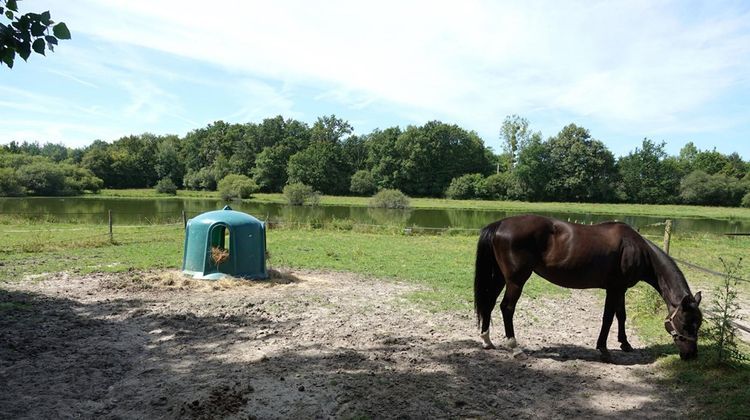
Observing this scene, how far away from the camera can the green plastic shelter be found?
997 cm

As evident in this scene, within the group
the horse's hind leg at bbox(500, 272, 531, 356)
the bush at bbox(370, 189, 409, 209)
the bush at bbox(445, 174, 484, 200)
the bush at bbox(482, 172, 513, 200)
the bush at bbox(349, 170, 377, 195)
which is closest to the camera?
the horse's hind leg at bbox(500, 272, 531, 356)

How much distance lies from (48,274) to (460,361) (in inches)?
372

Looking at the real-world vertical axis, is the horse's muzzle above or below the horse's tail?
below

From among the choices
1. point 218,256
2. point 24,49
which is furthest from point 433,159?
point 24,49

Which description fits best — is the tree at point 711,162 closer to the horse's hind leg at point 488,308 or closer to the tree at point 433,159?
the tree at point 433,159

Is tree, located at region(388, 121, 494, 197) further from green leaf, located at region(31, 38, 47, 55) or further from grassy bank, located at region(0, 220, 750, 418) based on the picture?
green leaf, located at region(31, 38, 47, 55)

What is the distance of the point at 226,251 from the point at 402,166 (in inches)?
2761

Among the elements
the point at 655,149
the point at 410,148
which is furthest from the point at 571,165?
the point at 410,148

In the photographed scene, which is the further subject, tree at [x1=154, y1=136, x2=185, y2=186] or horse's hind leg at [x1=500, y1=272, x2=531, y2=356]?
tree at [x1=154, y1=136, x2=185, y2=186]

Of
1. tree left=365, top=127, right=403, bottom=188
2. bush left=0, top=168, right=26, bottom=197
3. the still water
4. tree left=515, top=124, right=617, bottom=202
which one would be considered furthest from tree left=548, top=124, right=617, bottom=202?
bush left=0, top=168, right=26, bottom=197

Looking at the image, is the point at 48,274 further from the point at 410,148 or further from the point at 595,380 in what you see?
the point at 410,148

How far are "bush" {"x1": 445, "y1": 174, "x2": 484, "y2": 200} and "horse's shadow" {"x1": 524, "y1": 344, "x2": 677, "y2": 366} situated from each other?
6512 centimetres

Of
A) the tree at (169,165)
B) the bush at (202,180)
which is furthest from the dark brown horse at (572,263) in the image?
the tree at (169,165)

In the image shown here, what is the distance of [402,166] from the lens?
7950 cm
